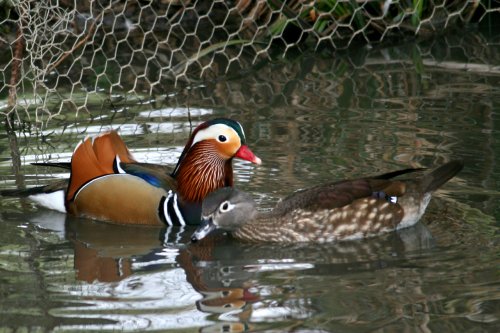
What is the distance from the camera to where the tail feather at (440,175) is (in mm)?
5922

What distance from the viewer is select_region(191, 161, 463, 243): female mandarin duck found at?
5.77 meters

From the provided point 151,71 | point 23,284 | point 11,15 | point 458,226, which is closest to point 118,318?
point 23,284

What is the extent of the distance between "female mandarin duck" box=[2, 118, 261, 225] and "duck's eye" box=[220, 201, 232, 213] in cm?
37

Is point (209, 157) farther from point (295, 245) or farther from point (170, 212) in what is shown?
point (295, 245)

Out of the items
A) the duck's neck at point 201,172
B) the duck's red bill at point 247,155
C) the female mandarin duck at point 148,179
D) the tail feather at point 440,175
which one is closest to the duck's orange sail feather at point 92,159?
the female mandarin duck at point 148,179

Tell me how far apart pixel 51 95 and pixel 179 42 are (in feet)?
5.41

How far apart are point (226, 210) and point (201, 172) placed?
489 millimetres

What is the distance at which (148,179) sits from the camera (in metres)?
6.20

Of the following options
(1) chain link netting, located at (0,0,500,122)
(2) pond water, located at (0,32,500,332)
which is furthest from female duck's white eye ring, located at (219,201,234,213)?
(1) chain link netting, located at (0,0,500,122)

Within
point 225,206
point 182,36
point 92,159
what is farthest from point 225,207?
point 182,36

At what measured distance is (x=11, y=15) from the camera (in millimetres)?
9516

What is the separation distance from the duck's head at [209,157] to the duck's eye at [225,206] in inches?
15.9

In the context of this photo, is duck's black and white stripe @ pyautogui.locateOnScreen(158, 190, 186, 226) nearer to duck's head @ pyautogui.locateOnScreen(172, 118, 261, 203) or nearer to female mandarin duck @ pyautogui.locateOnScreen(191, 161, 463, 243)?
duck's head @ pyautogui.locateOnScreen(172, 118, 261, 203)

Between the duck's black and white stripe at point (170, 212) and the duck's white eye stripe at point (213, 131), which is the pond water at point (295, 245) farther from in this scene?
the duck's white eye stripe at point (213, 131)
